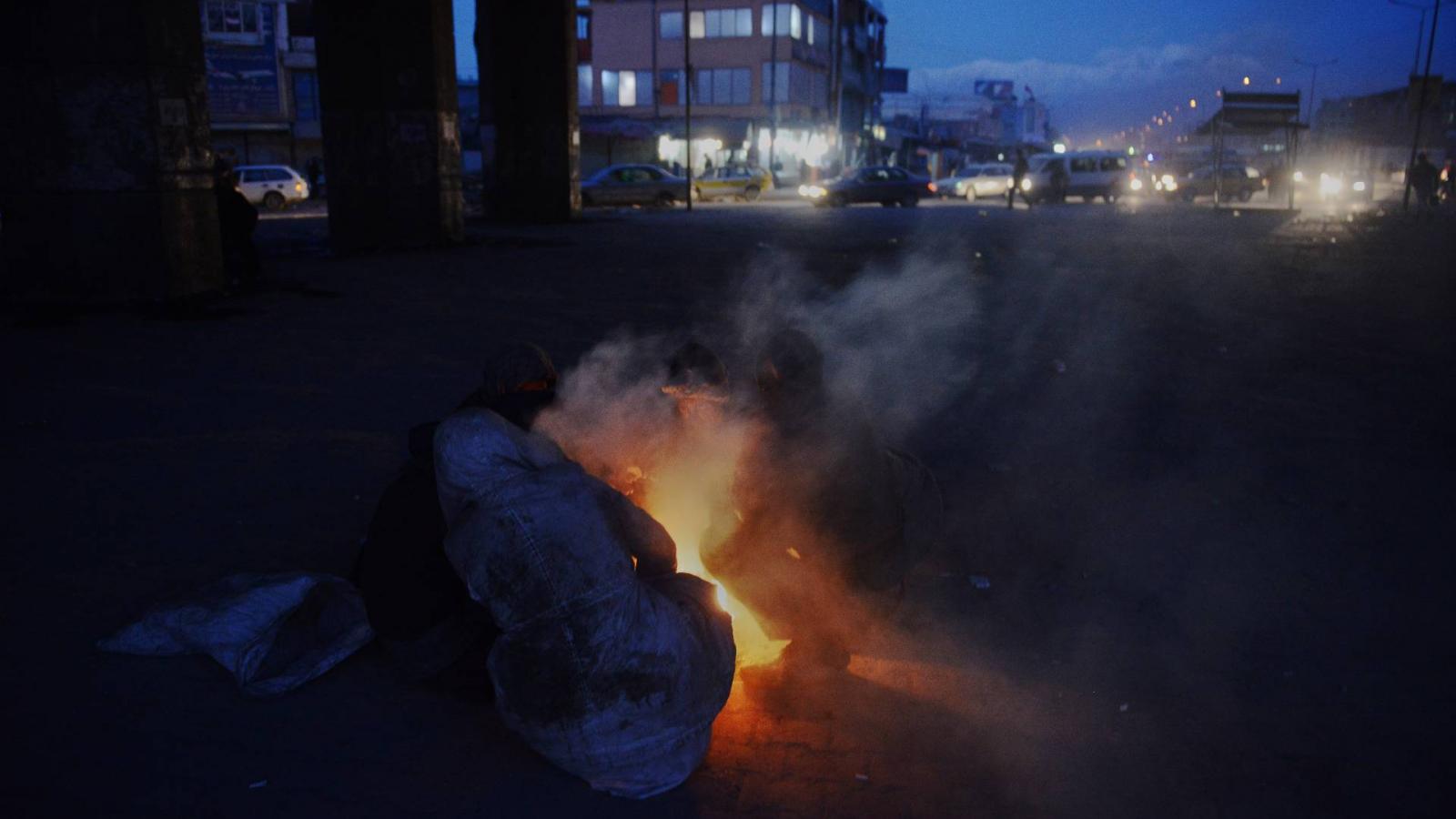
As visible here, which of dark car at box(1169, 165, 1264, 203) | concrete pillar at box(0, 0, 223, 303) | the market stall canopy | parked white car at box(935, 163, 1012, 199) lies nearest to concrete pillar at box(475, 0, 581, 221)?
concrete pillar at box(0, 0, 223, 303)

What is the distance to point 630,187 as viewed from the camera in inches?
1305

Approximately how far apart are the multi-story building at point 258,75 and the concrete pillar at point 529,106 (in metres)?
18.5

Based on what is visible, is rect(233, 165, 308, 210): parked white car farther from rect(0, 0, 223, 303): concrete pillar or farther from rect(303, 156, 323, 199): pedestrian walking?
rect(0, 0, 223, 303): concrete pillar

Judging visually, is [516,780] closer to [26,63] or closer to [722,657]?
[722,657]

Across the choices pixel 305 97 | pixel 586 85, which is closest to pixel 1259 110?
pixel 586 85

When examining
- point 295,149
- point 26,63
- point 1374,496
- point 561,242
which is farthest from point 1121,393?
point 295,149

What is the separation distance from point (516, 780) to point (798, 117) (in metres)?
54.9

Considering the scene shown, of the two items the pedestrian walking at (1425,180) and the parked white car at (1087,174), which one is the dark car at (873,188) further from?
the pedestrian walking at (1425,180)

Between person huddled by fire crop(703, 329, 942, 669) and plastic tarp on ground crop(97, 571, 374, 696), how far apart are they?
1288 mm

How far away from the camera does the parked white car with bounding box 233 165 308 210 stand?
31797 mm

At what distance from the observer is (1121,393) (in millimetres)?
7406

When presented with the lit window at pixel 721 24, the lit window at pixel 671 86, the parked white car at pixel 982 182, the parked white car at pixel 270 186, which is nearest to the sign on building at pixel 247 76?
the parked white car at pixel 270 186

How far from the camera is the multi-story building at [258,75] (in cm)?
4041

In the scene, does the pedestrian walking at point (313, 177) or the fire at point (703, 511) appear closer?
the fire at point (703, 511)
